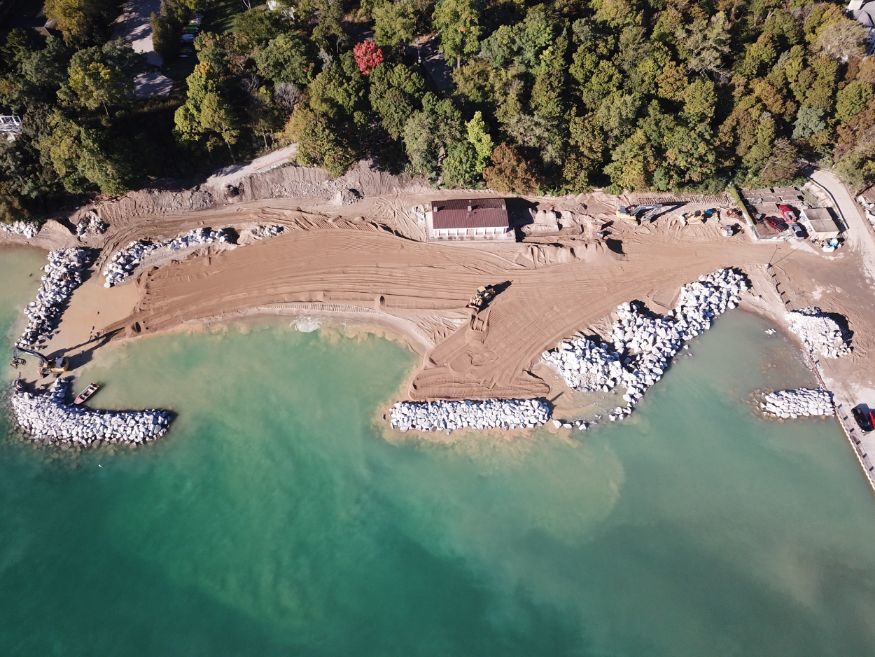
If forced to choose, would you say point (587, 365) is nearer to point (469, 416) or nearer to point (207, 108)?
point (469, 416)

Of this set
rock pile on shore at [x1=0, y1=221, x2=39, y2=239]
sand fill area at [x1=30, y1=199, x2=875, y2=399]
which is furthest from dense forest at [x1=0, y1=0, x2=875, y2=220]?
sand fill area at [x1=30, y1=199, x2=875, y2=399]

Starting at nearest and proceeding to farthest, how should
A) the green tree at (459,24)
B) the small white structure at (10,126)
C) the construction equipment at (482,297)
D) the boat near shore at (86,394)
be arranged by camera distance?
the boat near shore at (86,394), the construction equipment at (482,297), the small white structure at (10,126), the green tree at (459,24)

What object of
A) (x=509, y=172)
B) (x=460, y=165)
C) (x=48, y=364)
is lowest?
(x=48, y=364)

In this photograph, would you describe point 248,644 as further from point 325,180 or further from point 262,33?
point 262,33

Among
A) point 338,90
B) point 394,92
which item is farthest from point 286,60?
point 394,92

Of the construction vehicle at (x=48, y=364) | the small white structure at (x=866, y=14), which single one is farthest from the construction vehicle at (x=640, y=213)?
the construction vehicle at (x=48, y=364)

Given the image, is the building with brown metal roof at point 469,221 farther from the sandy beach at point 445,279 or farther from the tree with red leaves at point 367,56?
the tree with red leaves at point 367,56

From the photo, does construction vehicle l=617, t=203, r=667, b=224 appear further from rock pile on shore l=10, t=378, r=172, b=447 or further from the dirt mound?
rock pile on shore l=10, t=378, r=172, b=447
